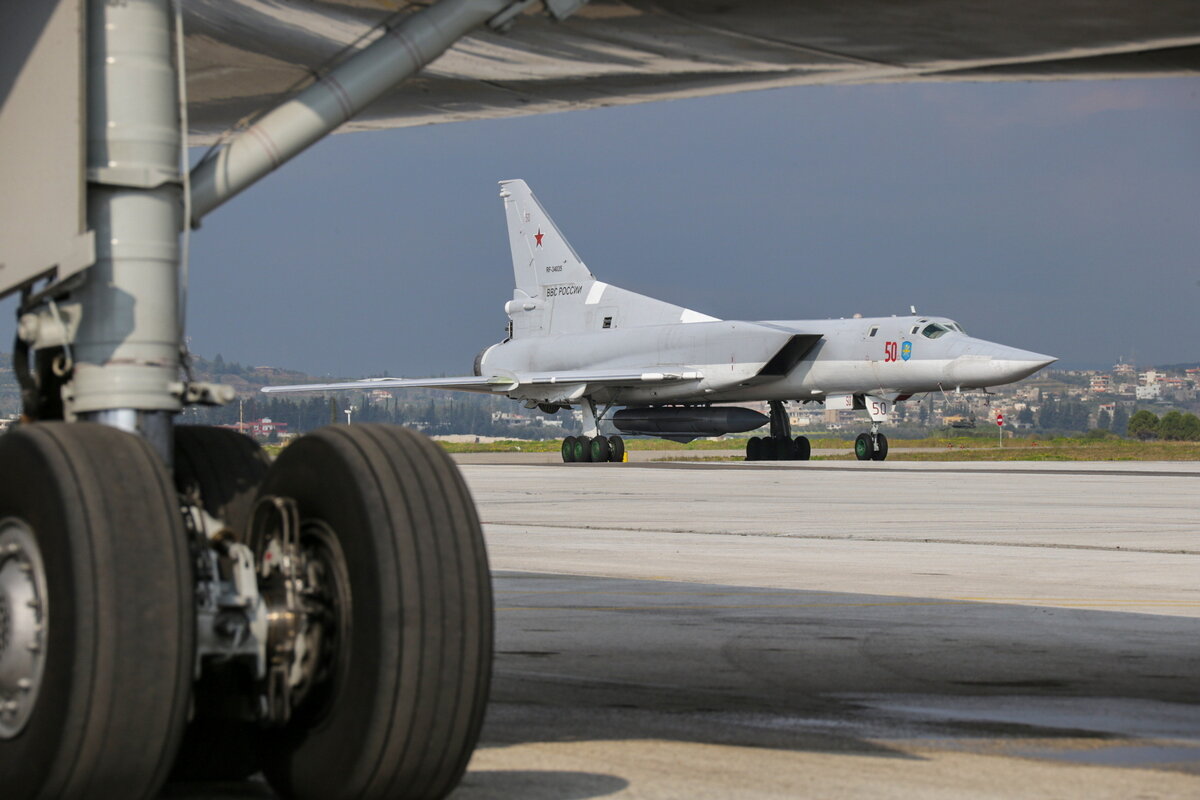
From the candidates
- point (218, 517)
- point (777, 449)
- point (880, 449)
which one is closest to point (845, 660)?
point (218, 517)

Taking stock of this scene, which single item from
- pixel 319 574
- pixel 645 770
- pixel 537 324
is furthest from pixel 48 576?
pixel 537 324

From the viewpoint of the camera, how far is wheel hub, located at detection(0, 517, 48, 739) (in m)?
3.12

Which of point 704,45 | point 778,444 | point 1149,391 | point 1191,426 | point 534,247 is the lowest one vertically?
point 778,444

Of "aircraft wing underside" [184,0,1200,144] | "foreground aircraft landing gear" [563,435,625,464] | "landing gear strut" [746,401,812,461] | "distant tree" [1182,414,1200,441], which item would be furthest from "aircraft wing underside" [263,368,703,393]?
"distant tree" [1182,414,1200,441]

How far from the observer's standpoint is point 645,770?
389 centimetres

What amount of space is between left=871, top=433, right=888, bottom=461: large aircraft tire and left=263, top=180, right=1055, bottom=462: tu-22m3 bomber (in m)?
0.03

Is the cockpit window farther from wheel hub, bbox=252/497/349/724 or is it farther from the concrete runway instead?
wheel hub, bbox=252/497/349/724

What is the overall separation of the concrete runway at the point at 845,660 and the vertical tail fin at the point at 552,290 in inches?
949

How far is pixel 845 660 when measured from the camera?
5.99m

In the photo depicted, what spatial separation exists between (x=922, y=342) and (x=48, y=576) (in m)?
30.6

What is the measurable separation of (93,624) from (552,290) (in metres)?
36.6

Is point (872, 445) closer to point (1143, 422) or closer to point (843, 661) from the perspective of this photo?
point (843, 661)

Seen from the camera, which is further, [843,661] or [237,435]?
[843,661]

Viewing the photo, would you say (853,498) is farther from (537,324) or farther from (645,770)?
(537,324)
